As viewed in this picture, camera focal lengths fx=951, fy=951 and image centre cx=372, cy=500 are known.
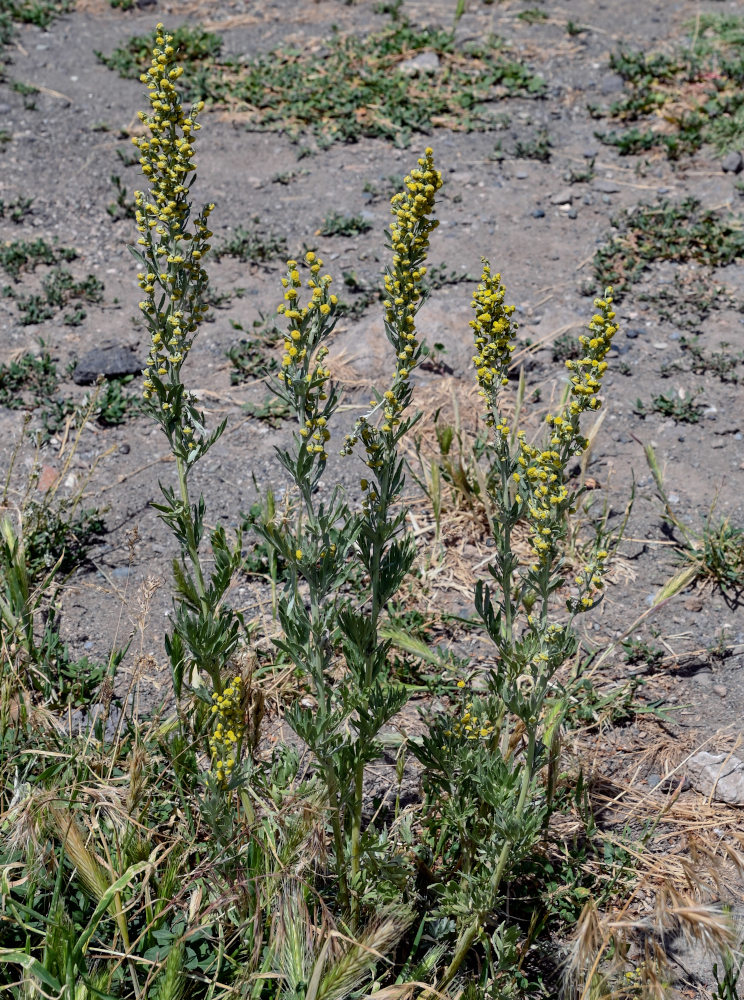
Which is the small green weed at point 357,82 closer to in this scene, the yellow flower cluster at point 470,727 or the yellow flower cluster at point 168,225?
the yellow flower cluster at point 168,225

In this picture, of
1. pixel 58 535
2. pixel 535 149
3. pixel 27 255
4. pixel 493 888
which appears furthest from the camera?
pixel 535 149

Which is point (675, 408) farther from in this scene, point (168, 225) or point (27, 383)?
point (27, 383)

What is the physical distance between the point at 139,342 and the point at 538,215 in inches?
121

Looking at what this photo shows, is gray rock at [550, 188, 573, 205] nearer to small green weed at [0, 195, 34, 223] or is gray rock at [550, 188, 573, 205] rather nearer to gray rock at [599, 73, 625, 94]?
gray rock at [599, 73, 625, 94]

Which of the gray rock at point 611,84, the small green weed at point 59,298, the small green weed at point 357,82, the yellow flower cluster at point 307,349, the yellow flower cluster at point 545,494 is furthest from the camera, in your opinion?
the gray rock at point 611,84

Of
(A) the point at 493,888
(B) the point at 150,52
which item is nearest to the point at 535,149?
(B) the point at 150,52

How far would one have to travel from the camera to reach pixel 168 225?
2887 mm

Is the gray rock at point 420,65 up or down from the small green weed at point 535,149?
up

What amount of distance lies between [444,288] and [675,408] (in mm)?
1797

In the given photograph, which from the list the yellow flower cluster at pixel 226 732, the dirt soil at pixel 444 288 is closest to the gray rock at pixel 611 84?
the dirt soil at pixel 444 288

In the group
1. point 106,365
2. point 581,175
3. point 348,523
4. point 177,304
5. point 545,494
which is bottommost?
point 106,365

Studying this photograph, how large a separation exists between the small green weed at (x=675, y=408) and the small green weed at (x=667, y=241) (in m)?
1.15

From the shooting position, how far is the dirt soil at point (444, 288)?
4.34 m

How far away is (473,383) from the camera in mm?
5605
